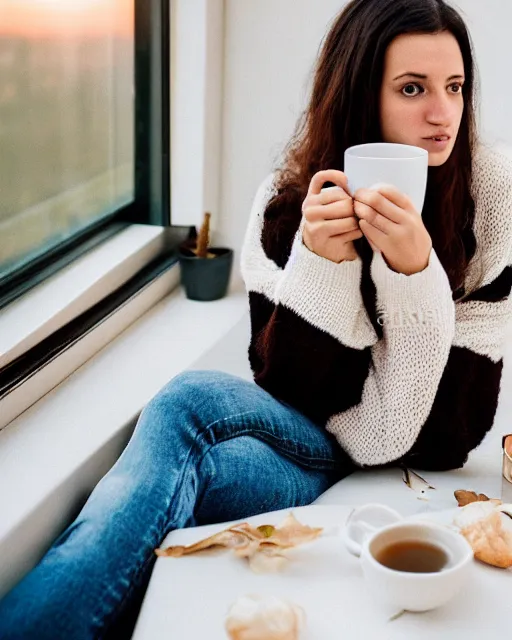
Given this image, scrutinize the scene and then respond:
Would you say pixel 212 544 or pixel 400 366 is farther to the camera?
pixel 400 366

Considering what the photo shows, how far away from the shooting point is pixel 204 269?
187 centimetres

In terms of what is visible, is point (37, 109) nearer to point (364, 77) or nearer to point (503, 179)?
point (364, 77)

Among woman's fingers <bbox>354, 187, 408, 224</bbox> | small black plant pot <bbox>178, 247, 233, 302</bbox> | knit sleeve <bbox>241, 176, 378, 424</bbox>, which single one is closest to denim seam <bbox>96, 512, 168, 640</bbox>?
knit sleeve <bbox>241, 176, 378, 424</bbox>

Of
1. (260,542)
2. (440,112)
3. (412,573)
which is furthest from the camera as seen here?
(440,112)

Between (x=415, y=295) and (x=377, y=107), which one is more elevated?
(x=377, y=107)

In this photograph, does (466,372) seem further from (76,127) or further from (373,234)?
(76,127)

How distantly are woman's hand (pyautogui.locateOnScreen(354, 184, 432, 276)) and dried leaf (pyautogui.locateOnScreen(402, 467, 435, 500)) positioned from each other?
31 centimetres

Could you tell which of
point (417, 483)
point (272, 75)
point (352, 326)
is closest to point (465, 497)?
point (417, 483)

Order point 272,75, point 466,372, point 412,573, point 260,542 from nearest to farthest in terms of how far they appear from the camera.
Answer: point 412,573, point 260,542, point 466,372, point 272,75

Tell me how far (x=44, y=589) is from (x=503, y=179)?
0.78 m

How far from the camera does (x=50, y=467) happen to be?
1203 millimetres

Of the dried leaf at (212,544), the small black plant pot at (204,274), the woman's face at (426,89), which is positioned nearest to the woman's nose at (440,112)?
the woman's face at (426,89)

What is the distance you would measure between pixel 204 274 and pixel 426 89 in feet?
2.68

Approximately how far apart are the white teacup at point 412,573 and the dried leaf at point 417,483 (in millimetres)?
325
